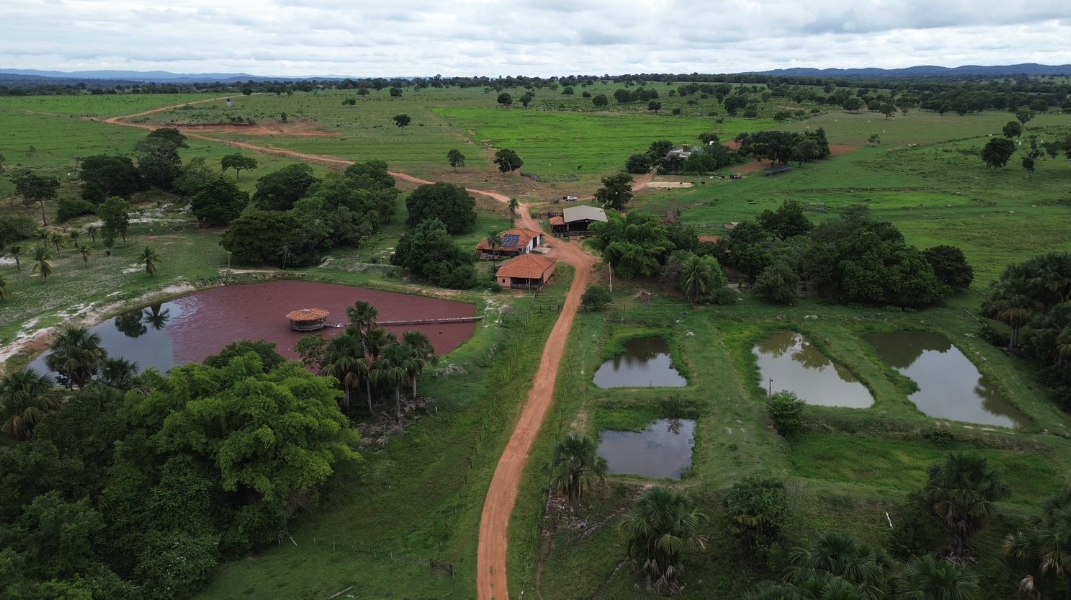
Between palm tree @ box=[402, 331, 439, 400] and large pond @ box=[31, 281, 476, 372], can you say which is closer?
palm tree @ box=[402, 331, 439, 400]

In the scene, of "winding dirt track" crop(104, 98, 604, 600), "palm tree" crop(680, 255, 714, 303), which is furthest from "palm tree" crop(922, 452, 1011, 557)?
"palm tree" crop(680, 255, 714, 303)

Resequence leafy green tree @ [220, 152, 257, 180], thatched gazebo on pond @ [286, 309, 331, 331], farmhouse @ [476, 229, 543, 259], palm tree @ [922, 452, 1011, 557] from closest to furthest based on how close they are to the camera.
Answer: palm tree @ [922, 452, 1011, 557], thatched gazebo on pond @ [286, 309, 331, 331], farmhouse @ [476, 229, 543, 259], leafy green tree @ [220, 152, 257, 180]

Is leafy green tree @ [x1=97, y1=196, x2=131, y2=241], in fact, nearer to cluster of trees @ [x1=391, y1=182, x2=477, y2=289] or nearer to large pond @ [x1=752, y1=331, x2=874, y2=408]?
cluster of trees @ [x1=391, y1=182, x2=477, y2=289]

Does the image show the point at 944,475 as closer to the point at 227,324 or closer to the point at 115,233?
the point at 227,324

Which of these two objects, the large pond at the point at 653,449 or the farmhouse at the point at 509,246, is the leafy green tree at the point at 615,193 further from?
the large pond at the point at 653,449

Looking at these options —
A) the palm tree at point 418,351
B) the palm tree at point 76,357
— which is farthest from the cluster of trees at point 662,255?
the palm tree at point 76,357

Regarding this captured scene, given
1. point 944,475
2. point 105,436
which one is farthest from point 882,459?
point 105,436
